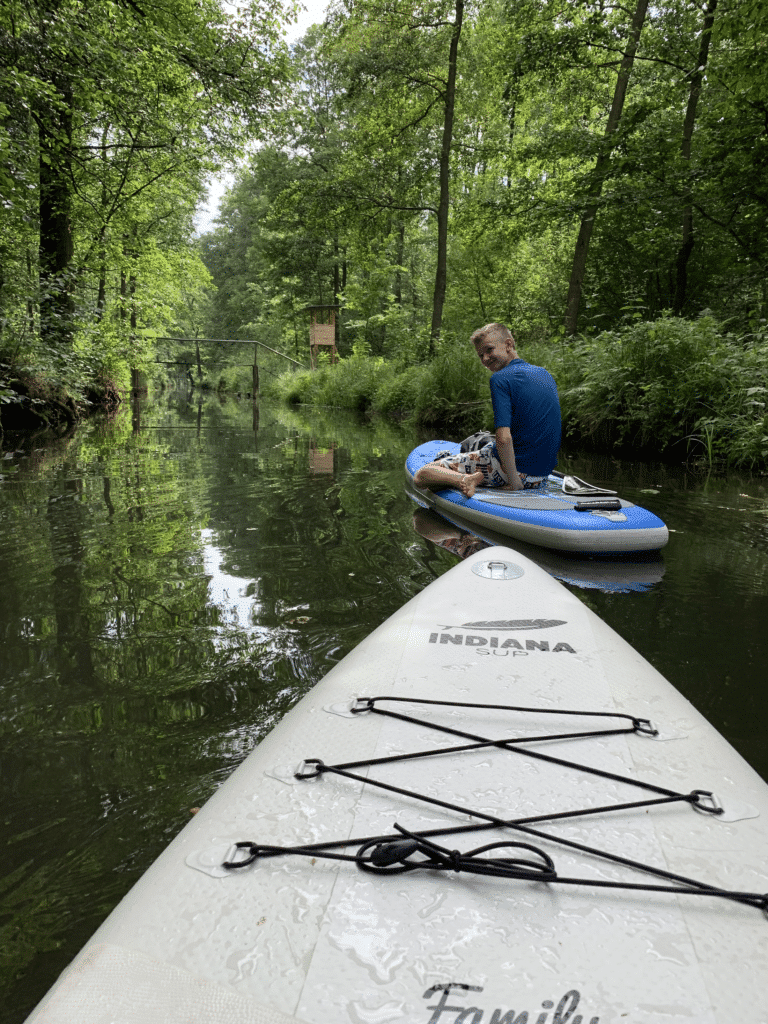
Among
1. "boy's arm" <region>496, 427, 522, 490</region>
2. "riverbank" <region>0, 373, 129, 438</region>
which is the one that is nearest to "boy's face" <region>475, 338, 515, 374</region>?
"boy's arm" <region>496, 427, 522, 490</region>

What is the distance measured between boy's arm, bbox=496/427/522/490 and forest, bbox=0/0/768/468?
3734mm

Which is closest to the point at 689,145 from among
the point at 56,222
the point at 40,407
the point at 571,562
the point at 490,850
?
the point at 571,562

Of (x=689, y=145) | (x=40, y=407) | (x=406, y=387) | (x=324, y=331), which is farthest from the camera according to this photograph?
(x=324, y=331)

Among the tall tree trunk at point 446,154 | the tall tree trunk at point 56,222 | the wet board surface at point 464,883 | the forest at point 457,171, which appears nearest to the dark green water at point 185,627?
the wet board surface at point 464,883

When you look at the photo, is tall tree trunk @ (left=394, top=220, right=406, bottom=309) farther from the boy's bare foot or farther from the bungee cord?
the bungee cord

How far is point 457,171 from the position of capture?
1416 centimetres

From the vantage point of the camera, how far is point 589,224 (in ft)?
36.4

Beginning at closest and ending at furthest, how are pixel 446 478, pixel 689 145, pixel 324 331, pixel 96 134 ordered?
pixel 446 478 → pixel 689 145 → pixel 96 134 → pixel 324 331

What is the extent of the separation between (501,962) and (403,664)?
3.30 feet

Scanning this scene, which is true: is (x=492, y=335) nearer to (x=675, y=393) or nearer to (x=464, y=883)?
(x=464, y=883)

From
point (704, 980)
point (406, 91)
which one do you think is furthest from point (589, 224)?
point (704, 980)

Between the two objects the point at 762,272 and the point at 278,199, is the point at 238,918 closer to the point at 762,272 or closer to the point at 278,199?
the point at 762,272

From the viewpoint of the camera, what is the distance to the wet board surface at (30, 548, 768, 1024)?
0.86m

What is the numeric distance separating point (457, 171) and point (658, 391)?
29.2ft
